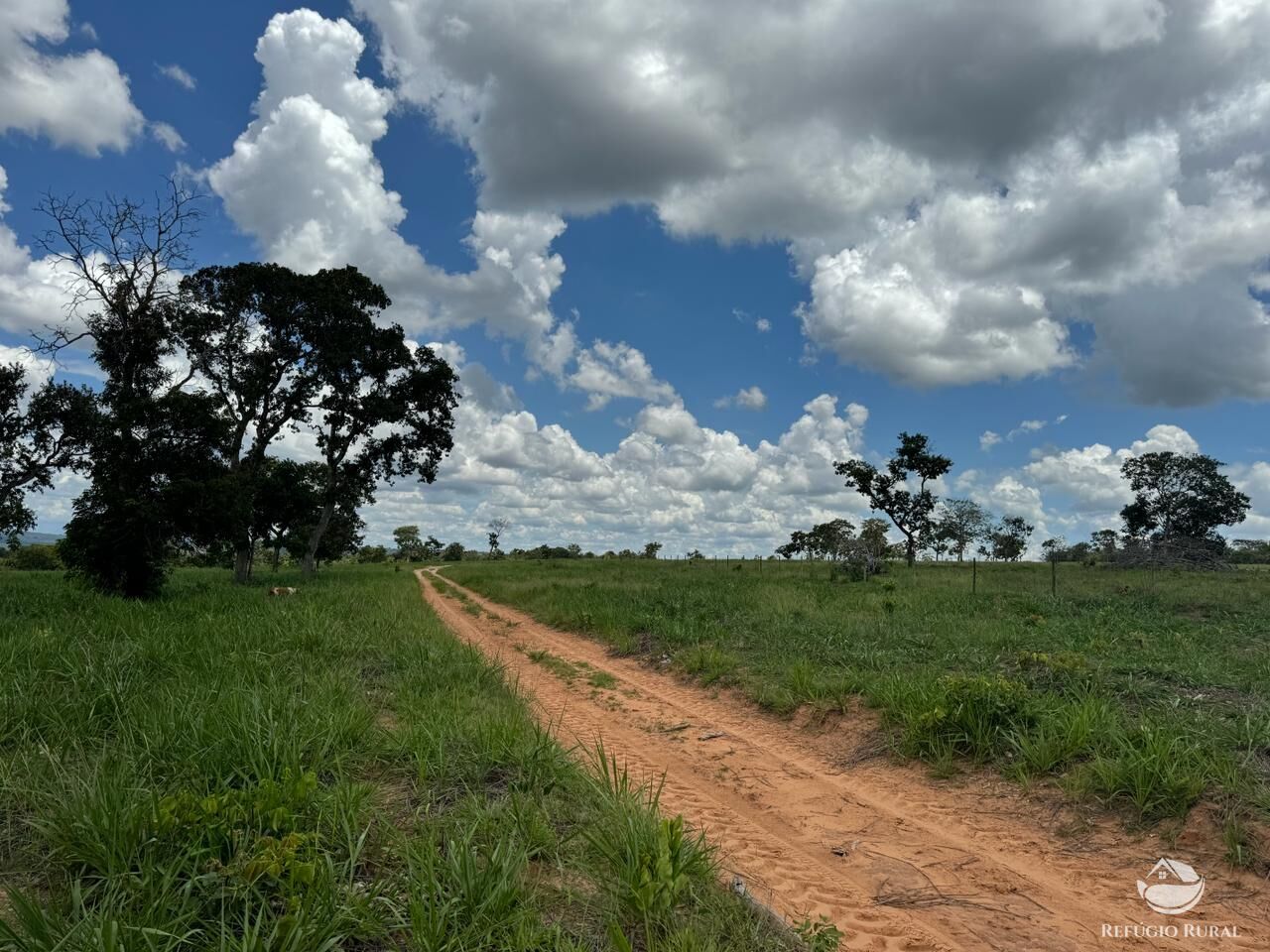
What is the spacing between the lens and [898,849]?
5023 mm

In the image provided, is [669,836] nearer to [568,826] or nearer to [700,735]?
[568,826]

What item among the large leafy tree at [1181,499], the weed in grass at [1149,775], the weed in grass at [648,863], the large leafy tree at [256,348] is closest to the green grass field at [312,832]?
the weed in grass at [648,863]

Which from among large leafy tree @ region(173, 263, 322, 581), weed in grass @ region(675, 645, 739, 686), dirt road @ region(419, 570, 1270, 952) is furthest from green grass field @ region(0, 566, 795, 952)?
large leafy tree @ region(173, 263, 322, 581)

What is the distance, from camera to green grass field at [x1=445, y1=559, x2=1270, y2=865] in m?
5.38

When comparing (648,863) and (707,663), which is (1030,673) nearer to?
(707,663)

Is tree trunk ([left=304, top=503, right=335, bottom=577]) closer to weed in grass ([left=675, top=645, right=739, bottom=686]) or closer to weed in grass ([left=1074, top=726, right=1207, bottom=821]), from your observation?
weed in grass ([left=675, top=645, right=739, bottom=686])

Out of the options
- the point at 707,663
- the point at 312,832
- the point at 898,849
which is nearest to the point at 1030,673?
the point at 898,849

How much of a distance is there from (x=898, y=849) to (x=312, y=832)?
4152 mm

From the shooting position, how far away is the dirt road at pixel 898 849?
A: 3984 millimetres

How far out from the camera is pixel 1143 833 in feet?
16.4

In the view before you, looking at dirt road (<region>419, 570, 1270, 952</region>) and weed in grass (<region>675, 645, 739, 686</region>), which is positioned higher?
weed in grass (<region>675, 645, 739, 686</region>)

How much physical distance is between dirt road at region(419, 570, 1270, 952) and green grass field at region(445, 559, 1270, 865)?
1.45ft

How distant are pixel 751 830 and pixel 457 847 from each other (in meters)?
2.75

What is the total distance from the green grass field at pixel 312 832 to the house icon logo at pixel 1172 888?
281 centimetres
